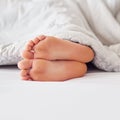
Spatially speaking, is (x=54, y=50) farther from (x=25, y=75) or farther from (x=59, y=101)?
(x=59, y=101)

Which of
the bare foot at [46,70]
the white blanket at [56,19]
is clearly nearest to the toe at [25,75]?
the bare foot at [46,70]

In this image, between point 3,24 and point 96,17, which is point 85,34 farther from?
point 3,24

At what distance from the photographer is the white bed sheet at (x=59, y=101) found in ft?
1.63

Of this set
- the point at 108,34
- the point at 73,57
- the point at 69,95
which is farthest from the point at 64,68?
the point at 108,34

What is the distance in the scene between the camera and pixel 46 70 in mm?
760

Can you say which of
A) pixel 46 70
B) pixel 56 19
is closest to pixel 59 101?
pixel 46 70

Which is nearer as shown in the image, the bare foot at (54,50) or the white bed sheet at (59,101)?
the white bed sheet at (59,101)

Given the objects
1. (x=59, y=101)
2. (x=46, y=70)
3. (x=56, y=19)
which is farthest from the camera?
(x=56, y=19)

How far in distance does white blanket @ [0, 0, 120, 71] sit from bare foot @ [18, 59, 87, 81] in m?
0.16

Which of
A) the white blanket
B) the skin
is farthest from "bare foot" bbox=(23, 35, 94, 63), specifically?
the white blanket

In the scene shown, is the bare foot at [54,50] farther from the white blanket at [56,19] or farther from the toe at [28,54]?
the white blanket at [56,19]

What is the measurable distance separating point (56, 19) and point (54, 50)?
22 centimetres

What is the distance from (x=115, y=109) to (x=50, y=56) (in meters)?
0.29

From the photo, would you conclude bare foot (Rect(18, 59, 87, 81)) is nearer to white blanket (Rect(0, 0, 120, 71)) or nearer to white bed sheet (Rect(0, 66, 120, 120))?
white bed sheet (Rect(0, 66, 120, 120))
